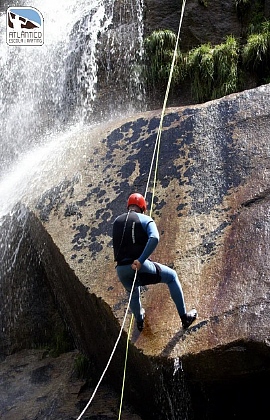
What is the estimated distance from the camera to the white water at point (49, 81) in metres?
12.0

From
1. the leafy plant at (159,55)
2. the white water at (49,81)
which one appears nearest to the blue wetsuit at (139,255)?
the white water at (49,81)

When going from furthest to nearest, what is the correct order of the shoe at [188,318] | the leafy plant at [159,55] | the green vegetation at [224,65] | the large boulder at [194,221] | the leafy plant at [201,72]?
the leafy plant at [159,55], the leafy plant at [201,72], the green vegetation at [224,65], the shoe at [188,318], the large boulder at [194,221]

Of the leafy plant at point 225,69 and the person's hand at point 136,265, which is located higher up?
the leafy plant at point 225,69

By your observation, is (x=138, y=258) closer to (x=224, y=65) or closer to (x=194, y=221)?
(x=194, y=221)

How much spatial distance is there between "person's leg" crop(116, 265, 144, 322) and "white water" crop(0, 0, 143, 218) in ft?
20.0

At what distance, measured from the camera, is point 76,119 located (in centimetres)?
1212

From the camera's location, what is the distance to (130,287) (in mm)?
5441

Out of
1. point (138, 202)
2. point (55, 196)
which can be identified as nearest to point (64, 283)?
point (55, 196)

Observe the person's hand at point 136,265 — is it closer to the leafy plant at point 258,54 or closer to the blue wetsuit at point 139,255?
the blue wetsuit at point 139,255

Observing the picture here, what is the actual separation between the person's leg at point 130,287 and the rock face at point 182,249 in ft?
0.51

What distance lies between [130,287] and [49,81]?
8.58 metres

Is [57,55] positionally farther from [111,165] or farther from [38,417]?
[38,417]

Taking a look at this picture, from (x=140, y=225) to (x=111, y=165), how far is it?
98.9 inches

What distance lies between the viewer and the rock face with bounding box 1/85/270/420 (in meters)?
5.15
